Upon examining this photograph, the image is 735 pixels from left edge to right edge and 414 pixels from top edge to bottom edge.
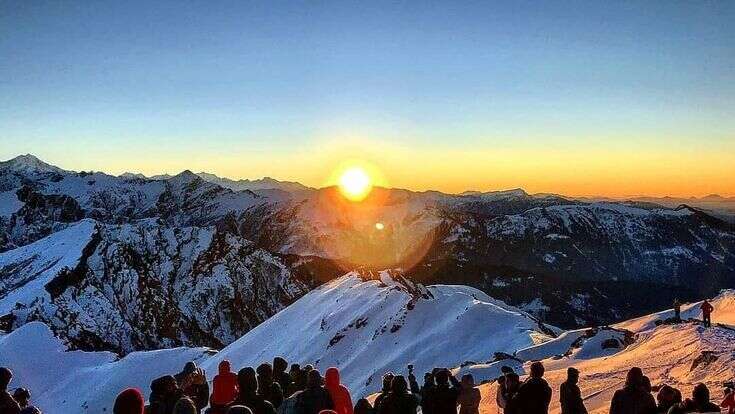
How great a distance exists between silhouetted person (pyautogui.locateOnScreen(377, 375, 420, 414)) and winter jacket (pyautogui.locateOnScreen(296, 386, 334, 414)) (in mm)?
898

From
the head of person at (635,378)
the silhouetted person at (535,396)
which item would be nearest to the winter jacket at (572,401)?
the head of person at (635,378)

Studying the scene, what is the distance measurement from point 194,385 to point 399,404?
14.5 feet

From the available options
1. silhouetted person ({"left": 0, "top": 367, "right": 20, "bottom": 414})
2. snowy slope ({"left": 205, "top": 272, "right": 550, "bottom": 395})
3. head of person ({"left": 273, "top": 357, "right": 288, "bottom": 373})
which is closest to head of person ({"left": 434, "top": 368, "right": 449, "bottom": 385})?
head of person ({"left": 273, "top": 357, "right": 288, "bottom": 373})

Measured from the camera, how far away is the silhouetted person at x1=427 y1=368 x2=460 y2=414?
10.4 meters

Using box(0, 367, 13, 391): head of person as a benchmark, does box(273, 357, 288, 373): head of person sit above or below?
below

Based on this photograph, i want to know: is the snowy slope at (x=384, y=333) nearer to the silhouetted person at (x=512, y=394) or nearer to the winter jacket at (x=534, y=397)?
the silhouetted person at (x=512, y=394)

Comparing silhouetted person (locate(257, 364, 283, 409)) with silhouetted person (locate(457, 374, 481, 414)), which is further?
silhouetted person (locate(457, 374, 481, 414))

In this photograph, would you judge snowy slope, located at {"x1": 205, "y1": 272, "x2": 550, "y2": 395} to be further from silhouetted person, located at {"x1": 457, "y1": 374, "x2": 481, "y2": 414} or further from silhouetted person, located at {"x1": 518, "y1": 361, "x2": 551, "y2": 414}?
silhouetted person, located at {"x1": 518, "y1": 361, "x2": 551, "y2": 414}

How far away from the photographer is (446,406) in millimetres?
10375

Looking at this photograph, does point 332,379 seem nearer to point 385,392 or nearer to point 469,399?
point 385,392

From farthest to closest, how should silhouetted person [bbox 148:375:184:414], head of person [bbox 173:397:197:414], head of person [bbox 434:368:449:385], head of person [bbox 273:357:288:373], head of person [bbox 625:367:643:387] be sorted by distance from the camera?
1. head of person [bbox 273:357:288:373]
2. head of person [bbox 434:368:449:385]
3. head of person [bbox 625:367:643:387]
4. silhouetted person [bbox 148:375:184:414]
5. head of person [bbox 173:397:197:414]

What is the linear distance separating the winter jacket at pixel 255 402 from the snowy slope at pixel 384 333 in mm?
30245

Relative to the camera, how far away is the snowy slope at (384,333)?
43.4 m

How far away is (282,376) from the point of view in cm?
1293
